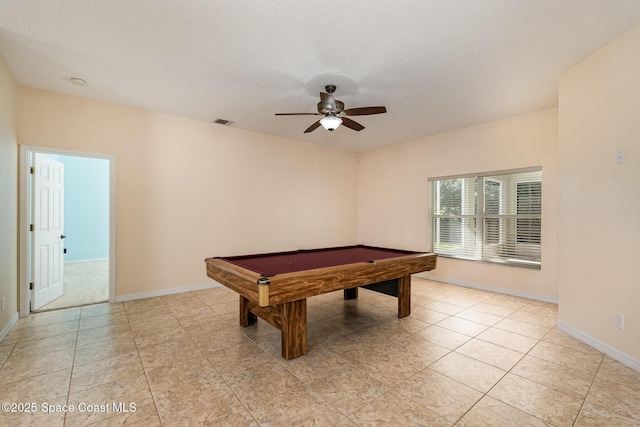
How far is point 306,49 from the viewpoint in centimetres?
263

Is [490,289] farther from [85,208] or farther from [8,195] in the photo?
[85,208]

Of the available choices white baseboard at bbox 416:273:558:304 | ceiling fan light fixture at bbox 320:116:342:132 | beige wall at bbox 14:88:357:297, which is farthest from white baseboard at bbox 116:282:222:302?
white baseboard at bbox 416:273:558:304

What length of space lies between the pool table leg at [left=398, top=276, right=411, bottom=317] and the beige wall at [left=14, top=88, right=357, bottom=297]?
281cm

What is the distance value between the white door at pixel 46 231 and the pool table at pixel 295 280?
2.59 meters

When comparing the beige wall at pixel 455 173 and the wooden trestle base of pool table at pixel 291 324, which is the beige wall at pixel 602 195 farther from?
the wooden trestle base of pool table at pixel 291 324

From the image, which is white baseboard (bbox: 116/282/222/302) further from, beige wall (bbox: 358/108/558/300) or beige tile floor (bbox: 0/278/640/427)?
beige wall (bbox: 358/108/558/300)

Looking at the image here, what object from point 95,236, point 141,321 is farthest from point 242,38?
point 95,236

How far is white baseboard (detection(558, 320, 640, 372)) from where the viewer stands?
2.32m

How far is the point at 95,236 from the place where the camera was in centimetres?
720

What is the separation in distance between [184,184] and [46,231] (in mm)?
1857

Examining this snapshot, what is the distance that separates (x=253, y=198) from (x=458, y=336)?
3.89 metres

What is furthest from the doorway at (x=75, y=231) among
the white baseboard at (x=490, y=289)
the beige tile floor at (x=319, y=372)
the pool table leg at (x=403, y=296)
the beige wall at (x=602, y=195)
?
the beige wall at (x=602, y=195)

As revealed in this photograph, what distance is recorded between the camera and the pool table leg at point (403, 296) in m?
3.45

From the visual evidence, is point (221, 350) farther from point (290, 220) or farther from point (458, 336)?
point (290, 220)
